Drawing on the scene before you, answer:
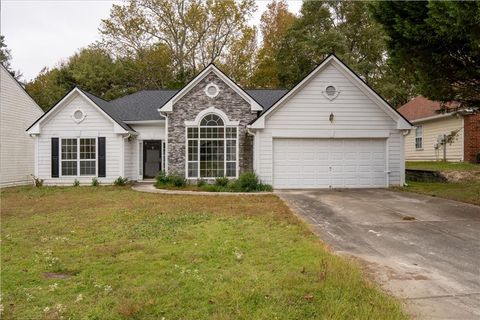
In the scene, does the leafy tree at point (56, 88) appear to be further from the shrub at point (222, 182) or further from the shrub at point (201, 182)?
the shrub at point (222, 182)

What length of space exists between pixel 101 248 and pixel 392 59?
10188 mm

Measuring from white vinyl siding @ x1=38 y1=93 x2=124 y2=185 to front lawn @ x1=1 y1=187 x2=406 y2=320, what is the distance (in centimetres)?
908

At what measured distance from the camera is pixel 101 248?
6.22 metres

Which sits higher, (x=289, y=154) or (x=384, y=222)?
(x=289, y=154)

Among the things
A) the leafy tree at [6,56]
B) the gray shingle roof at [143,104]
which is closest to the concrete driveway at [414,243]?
the gray shingle roof at [143,104]

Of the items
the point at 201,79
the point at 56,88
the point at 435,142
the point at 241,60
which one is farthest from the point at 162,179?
the point at 56,88

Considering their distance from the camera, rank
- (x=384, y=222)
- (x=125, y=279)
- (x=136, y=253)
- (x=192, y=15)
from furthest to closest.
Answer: (x=192, y=15) → (x=384, y=222) → (x=136, y=253) → (x=125, y=279)

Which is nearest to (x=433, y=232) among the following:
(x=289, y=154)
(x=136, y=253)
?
(x=136, y=253)

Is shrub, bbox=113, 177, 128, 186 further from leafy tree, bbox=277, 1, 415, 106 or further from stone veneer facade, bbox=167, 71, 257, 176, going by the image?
leafy tree, bbox=277, 1, 415, 106

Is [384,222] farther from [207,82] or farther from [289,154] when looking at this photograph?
[207,82]

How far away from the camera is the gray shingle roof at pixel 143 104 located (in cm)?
1914

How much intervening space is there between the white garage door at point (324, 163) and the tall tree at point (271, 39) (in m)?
19.5

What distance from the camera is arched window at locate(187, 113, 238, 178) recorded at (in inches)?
660

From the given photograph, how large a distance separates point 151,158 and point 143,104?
125 inches
